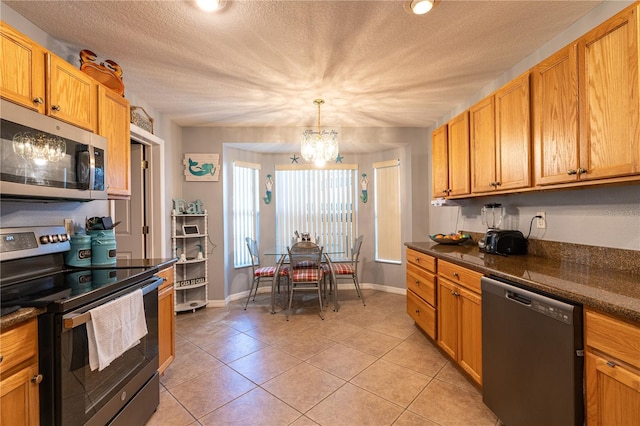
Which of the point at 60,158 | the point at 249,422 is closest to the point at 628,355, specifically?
the point at 249,422

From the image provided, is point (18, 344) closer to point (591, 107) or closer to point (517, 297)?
point (517, 297)

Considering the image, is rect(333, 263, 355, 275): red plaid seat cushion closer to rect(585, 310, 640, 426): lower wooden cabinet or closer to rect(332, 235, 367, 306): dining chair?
rect(332, 235, 367, 306): dining chair

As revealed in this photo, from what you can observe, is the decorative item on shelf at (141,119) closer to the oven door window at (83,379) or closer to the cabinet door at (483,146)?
the oven door window at (83,379)

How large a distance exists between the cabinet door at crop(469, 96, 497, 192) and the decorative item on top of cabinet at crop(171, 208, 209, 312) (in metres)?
3.16

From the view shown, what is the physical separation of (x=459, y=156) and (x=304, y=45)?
5.81ft

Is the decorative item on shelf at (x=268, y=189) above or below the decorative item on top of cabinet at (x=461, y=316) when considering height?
above

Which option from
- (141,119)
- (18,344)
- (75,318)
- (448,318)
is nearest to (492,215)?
(448,318)

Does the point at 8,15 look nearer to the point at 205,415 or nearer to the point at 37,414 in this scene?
the point at 37,414

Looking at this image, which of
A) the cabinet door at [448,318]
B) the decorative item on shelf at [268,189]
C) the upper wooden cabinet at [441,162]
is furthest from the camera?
the decorative item on shelf at [268,189]

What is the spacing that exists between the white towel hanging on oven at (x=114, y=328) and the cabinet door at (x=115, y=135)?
974 mm

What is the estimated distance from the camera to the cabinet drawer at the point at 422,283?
2.45 m

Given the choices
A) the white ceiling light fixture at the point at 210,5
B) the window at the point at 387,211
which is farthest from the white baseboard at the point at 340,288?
the white ceiling light fixture at the point at 210,5

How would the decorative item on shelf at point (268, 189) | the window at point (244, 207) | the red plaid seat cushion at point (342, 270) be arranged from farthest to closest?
1. the decorative item on shelf at point (268, 189)
2. the window at point (244, 207)
3. the red plaid seat cushion at point (342, 270)

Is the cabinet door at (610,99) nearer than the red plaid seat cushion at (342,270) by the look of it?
Yes
